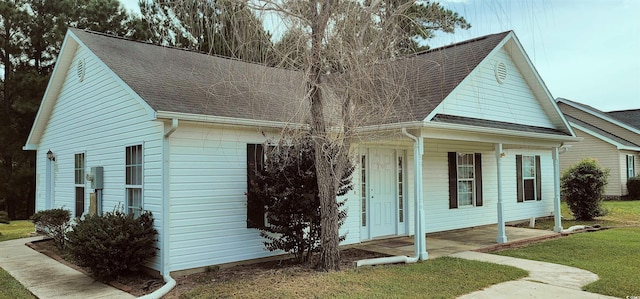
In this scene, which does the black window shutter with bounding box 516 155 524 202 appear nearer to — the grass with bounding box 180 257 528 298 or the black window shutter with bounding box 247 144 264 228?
the grass with bounding box 180 257 528 298

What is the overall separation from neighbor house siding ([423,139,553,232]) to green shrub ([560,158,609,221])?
685 mm

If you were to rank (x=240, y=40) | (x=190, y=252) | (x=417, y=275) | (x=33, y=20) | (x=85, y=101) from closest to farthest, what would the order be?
(x=240, y=40) → (x=417, y=275) → (x=190, y=252) → (x=85, y=101) → (x=33, y=20)

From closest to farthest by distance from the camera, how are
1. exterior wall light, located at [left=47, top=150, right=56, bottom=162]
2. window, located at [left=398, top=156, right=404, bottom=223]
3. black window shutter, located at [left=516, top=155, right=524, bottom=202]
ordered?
window, located at [left=398, top=156, right=404, bottom=223]
exterior wall light, located at [left=47, top=150, right=56, bottom=162]
black window shutter, located at [left=516, top=155, right=524, bottom=202]

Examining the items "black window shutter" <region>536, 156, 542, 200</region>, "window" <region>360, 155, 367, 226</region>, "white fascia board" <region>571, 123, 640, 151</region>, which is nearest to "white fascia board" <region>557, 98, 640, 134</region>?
"white fascia board" <region>571, 123, 640, 151</region>

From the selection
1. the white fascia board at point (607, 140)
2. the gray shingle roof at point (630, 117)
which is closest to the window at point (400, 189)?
the white fascia board at point (607, 140)

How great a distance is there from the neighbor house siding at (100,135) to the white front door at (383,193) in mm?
4798

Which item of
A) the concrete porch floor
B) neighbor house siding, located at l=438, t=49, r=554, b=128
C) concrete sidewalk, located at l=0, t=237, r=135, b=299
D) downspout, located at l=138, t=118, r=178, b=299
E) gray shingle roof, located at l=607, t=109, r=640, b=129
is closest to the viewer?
concrete sidewalk, located at l=0, t=237, r=135, b=299

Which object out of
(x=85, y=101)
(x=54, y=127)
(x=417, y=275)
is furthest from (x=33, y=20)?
(x=417, y=275)

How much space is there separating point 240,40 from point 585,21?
4.19 metres

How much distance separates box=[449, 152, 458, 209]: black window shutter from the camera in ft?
38.0

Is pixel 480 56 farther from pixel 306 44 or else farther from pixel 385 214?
pixel 306 44

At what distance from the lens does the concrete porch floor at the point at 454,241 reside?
8.82 metres

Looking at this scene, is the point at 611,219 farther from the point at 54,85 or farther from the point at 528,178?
the point at 54,85

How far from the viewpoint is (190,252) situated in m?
7.32
